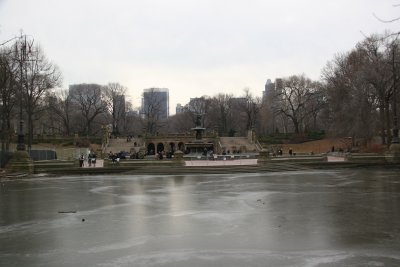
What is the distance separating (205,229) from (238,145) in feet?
212

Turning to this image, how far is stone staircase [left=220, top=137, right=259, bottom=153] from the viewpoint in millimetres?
72188

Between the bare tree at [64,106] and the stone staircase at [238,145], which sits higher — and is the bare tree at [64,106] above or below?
above

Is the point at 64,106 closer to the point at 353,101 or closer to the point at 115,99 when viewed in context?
the point at 115,99

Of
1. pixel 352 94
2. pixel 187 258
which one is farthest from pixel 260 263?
pixel 352 94

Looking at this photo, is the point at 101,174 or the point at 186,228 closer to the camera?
the point at 186,228

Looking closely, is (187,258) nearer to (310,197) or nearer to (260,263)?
(260,263)

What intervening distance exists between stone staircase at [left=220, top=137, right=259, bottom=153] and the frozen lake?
53871 mm

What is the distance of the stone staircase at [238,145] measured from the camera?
72188mm

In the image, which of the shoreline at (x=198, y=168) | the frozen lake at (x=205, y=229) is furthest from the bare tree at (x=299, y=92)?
the frozen lake at (x=205, y=229)

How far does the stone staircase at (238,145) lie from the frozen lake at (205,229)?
5387 cm

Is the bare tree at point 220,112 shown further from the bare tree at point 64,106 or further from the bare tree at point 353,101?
the bare tree at point 353,101

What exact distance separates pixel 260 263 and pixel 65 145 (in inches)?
3055

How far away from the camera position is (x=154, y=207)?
14.8 m

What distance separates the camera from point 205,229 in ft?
35.4
